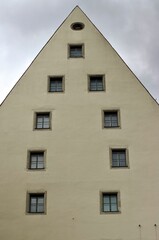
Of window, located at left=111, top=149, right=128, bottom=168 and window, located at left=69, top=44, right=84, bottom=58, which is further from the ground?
window, located at left=69, top=44, right=84, bottom=58

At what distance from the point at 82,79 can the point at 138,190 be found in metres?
9.08

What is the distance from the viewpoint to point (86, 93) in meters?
30.0

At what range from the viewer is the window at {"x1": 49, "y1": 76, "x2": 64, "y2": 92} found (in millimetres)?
30516

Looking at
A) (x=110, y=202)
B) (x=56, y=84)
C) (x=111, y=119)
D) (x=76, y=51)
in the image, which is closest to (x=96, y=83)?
(x=56, y=84)

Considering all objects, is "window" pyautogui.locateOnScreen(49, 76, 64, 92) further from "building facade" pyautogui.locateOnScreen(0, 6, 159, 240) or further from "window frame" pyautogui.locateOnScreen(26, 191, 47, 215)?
"window frame" pyautogui.locateOnScreen(26, 191, 47, 215)

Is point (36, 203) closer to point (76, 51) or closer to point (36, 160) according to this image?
point (36, 160)

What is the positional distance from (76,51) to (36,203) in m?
12.0

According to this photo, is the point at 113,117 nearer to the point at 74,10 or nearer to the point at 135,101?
the point at 135,101

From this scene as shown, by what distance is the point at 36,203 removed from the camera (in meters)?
26.8

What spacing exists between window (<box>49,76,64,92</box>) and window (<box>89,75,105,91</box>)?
2148mm

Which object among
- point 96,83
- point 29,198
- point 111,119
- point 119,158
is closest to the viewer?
point 29,198

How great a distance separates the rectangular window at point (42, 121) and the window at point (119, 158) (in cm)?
490

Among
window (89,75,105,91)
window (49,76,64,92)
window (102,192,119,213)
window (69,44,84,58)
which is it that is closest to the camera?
window (102,192,119,213)

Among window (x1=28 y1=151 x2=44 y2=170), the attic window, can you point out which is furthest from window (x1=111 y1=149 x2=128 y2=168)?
the attic window
